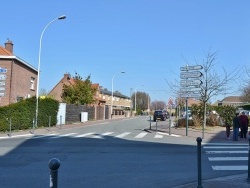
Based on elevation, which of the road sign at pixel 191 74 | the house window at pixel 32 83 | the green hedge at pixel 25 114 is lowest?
the green hedge at pixel 25 114

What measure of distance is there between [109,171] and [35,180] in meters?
2.08

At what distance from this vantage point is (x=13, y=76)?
3372 cm

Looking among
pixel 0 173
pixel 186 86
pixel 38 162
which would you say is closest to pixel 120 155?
pixel 38 162

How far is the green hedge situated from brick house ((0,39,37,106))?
10.3 feet

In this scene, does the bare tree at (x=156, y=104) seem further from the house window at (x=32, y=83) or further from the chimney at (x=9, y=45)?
the chimney at (x=9, y=45)

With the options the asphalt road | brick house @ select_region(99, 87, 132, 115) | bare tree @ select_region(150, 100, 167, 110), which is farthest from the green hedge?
bare tree @ select_region(150, 100, 167, 110)

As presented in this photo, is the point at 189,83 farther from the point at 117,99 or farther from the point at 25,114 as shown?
the point at 117,99

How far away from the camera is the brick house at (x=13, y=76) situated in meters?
33.3

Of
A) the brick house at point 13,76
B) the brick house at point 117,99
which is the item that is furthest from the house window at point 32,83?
the brick house at point 117,99

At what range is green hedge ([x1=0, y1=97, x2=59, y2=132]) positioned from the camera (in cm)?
2617

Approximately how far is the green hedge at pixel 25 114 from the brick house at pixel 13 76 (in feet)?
10.3

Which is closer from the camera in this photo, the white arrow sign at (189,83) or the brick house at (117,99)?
the white arrow sign at (189,83)

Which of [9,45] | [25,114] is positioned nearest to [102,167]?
[25,114]

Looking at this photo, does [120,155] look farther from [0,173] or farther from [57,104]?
[57,104]
